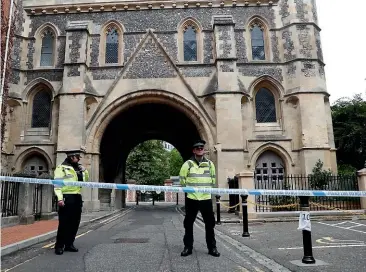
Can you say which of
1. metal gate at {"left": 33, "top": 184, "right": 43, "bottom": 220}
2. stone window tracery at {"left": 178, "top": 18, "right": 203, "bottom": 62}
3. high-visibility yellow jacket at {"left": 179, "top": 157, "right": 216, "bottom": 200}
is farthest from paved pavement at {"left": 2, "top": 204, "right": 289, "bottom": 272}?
stone window tracery at {"left": 178, "top": 18, "right": 203, "bottom": 62}

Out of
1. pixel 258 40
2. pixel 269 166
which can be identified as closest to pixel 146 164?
pixel 269 166

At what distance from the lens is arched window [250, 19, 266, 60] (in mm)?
20734

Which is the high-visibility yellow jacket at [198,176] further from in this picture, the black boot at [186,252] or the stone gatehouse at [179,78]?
the stone gatehouse at [179,78]

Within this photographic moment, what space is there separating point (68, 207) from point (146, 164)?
3624 cm

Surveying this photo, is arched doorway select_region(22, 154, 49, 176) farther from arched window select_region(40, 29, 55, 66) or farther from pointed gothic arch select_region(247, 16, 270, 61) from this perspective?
pointed gothic arch select_region(247, 16, 270, 61)

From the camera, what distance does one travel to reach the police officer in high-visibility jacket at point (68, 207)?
6.30m

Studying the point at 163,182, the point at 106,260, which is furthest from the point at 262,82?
the point at 163,182

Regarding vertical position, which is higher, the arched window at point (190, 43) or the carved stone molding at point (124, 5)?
the carved stone molding at point (124, 5)

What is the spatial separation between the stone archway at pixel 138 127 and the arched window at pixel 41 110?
136 inches

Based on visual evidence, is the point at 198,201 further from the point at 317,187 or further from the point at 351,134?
the point at 351,134

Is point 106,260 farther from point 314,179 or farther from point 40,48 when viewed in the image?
point 40,48

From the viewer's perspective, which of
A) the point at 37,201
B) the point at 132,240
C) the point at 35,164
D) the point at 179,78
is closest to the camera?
the point at 132,240

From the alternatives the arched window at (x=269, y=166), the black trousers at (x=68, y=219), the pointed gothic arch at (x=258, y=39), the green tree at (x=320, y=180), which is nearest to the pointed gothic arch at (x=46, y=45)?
the pointed gothic arch at (x=258, y=39)

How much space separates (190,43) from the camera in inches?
821
